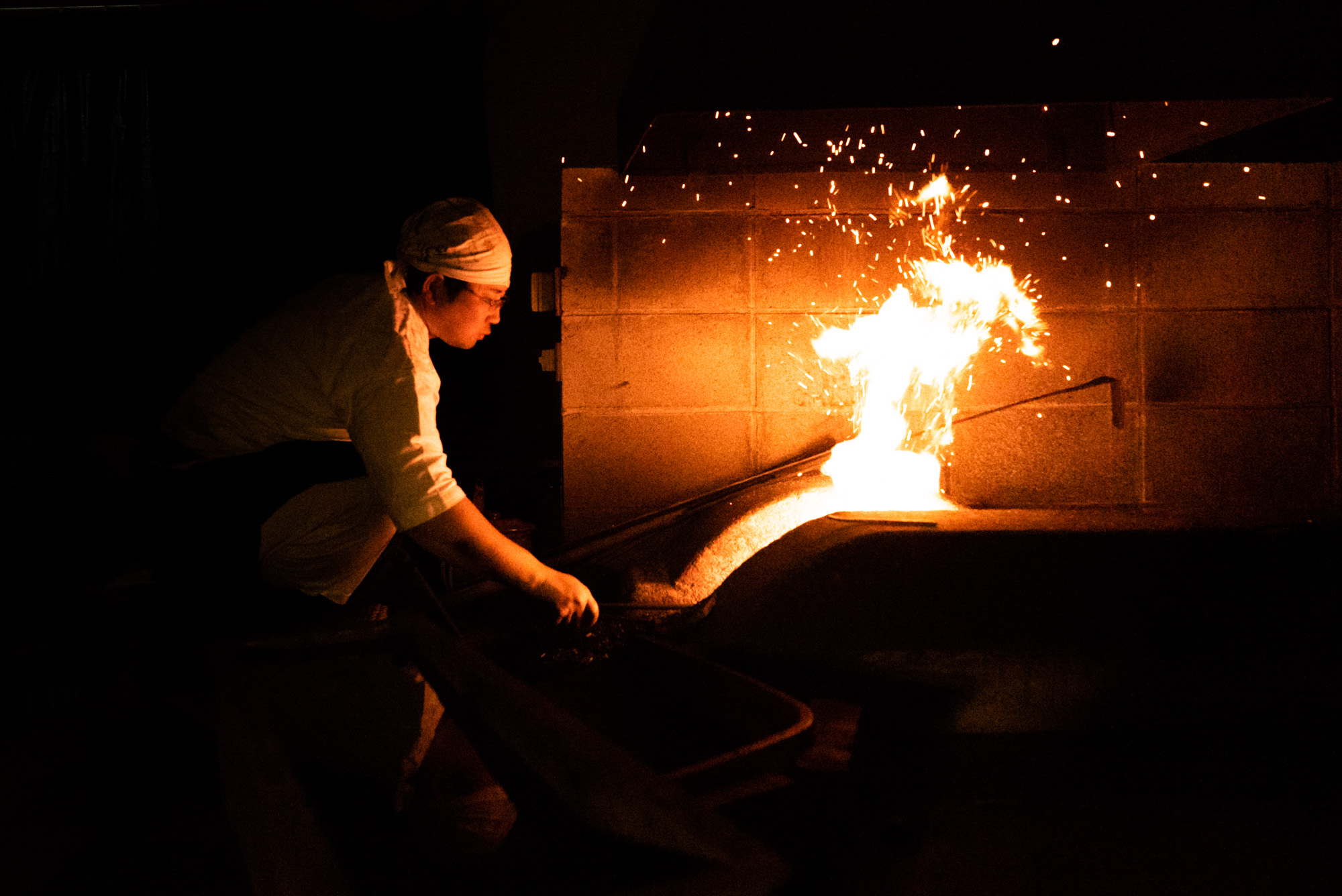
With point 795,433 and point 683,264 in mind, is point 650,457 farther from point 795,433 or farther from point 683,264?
point 683,264

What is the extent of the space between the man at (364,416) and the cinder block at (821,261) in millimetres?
2033

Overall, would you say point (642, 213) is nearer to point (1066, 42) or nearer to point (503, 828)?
point (1066, 42)

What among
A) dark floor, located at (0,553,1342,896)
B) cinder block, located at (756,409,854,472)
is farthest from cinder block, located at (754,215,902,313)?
dark floor, located at (0,553,1342,896)

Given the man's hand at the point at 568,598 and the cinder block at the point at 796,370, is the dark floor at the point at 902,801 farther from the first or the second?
the cinder block at the point at 796,370

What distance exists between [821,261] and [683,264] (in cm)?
69

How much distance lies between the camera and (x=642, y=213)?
3.84m

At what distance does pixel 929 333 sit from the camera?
12.6 ft

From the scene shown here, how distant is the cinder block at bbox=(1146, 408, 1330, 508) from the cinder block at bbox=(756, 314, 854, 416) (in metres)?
1.59

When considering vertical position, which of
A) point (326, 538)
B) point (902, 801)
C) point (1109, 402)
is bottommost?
point (902, 801)

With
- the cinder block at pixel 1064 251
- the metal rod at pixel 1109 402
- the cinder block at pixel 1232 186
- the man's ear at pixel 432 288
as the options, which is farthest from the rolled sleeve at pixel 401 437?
the cinder block at pixel 1232 186

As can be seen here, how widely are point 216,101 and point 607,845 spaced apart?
4387 millimetres

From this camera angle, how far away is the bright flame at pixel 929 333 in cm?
382

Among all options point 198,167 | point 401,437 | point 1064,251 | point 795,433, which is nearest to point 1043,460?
point 1064,251

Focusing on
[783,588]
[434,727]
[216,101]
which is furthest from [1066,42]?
[216,101]
